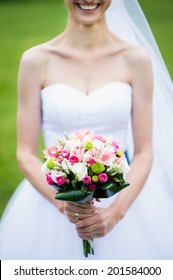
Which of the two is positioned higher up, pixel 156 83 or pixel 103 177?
pixel 156 83

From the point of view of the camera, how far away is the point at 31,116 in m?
4.16

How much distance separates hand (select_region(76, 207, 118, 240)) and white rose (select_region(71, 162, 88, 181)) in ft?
1.54

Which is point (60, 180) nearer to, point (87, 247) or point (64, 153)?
point (64, 153)

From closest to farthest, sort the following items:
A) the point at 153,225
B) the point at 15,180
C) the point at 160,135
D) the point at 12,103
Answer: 1. the point at 153,225
2. the point at 160,135
3. the point at 15,180
4. the point at 12,103

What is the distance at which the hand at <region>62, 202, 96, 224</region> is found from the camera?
12.6ft

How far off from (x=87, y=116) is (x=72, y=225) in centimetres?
71

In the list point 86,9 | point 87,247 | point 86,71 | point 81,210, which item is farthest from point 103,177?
point 86,9

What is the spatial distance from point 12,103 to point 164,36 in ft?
11.5

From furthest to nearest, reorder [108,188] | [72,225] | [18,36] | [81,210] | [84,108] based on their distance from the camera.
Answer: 1. [18,36]
2. [72,225]
3. [84,108]
4. [81,210]
5. [108,188]

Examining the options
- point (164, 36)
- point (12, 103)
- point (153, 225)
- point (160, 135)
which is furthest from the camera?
point (164, 36)

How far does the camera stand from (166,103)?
4.82 m

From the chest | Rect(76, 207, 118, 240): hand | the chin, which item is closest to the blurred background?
the chest
